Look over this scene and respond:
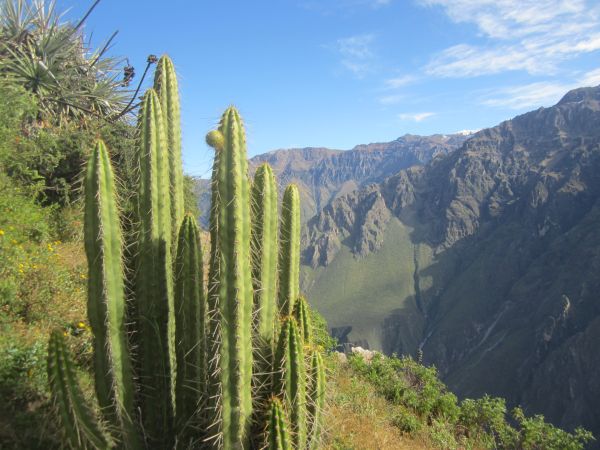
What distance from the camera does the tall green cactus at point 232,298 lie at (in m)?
3.54

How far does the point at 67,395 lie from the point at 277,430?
5.19 feet

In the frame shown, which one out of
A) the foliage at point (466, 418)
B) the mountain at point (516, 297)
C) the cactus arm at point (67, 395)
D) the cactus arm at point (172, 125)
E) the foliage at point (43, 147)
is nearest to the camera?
the cactus arm at point (67, 395)

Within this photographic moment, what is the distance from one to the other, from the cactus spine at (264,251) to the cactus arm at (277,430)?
65cm

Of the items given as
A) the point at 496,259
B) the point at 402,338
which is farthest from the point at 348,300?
the point at 496,259

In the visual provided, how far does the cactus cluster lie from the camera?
354 centimetres

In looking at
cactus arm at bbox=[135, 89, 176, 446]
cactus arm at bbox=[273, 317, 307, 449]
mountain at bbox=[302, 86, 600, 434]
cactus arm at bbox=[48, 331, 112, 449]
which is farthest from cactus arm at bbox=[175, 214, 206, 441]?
mountain at bbox=[302, 86, 600, 434]

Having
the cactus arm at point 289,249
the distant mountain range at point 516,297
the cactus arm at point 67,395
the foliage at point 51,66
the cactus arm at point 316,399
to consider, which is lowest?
the distant mountain range at point 516,297

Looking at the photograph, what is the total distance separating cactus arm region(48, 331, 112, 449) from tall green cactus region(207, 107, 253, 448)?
988 mm

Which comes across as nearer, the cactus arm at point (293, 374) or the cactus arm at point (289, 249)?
the cactus arm at point (293, 374)

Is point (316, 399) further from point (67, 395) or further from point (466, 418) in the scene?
point (466, 418)

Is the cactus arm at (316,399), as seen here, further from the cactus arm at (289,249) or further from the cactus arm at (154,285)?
the cactus arm at (154,285)

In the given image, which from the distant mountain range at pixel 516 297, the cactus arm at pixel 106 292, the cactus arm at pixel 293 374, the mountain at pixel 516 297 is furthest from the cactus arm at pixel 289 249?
the distant mountain range at pixel 516 297

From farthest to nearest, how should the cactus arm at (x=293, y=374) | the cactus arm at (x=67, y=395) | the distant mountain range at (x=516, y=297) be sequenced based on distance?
the distant mountain range at (x=516, y=297)
the cactus arm at (x=293, y=374)
the cactus arm at (x=67, y=395)

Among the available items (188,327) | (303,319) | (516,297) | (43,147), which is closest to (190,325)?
(188,327)
